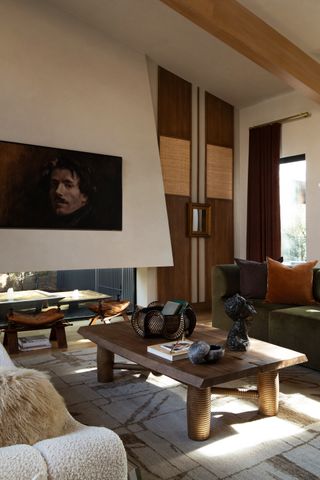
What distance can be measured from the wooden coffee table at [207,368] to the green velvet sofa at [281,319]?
0.75 m

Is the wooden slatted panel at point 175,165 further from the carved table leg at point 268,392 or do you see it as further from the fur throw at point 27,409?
the fur throw at point 27,409

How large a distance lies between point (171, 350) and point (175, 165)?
3973 mm

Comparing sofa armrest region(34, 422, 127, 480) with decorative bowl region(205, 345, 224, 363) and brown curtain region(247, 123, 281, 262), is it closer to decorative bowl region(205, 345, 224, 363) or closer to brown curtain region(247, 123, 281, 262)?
decorative bowl region(205, 345, 224, 363)

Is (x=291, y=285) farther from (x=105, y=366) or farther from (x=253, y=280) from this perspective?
(x=105, y=366)

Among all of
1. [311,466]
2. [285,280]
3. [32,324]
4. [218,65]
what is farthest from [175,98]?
[311,466]

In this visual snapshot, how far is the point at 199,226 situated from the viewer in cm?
621

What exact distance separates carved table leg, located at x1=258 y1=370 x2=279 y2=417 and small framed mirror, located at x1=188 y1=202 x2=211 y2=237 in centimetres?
374

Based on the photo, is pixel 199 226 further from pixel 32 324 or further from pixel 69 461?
pixel 69 461

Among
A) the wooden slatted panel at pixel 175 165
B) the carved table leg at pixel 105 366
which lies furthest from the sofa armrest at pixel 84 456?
the wooden slatted panel at pixel 175 165

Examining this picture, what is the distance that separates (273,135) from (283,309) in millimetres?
3140

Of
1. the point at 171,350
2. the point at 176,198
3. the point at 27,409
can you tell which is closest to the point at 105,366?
the point at 171,350

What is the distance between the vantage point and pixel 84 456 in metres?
0.93

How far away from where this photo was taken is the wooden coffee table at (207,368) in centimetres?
208

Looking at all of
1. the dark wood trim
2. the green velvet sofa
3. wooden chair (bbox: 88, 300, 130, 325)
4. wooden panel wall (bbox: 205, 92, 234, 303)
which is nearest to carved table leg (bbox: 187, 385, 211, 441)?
the green velvet sofa
